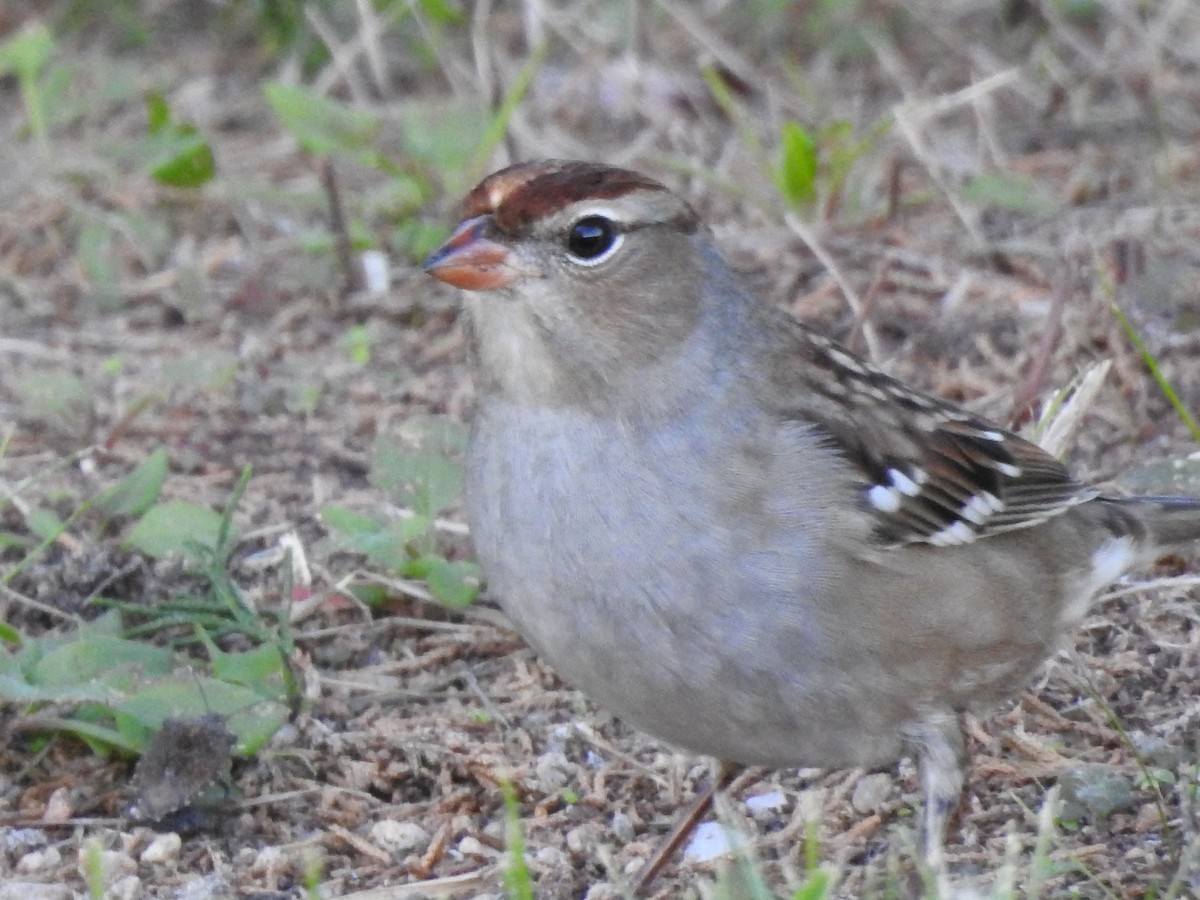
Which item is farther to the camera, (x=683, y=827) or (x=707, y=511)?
(x=683, y=827)

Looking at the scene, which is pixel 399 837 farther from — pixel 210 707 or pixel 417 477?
pixel 417 477

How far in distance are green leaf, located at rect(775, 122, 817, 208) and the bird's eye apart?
7.07ft

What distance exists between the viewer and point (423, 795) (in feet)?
12.5

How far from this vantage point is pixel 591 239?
11.2 ft

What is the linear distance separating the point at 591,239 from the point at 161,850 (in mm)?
1309

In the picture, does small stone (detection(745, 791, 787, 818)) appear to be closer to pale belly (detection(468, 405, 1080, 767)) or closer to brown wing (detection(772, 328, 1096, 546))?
pale belly (detection(468, 405, 1080, 767))

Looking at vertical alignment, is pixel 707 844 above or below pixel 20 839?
below

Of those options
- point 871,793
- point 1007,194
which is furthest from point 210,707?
point 1007,194

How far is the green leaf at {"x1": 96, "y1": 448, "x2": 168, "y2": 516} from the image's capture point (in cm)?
441

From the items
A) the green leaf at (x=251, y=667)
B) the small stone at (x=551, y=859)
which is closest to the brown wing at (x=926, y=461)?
the small stone at (x=551, y=859)

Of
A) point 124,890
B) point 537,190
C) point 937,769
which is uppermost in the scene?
point 537,190

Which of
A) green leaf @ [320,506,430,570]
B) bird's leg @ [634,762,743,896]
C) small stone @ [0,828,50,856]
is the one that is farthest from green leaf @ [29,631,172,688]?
bird's leg @ [634,762,743,896]

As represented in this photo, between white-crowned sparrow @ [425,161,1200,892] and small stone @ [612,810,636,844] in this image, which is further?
small stone @ [612,810,636,844]

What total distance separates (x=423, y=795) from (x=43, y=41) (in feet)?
10.5
